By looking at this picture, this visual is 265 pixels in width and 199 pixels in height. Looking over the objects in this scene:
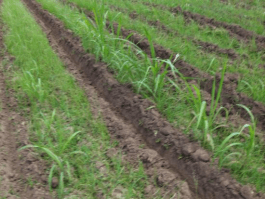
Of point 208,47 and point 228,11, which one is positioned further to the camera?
point 228,11

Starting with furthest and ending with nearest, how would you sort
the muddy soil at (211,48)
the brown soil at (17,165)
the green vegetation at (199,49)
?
the muddy soil at (211,48), the green vegetation at (199,49), the brown soil at (17,165)

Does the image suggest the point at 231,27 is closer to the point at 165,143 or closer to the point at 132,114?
the point at 132,114

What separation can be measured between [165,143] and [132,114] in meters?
0.55

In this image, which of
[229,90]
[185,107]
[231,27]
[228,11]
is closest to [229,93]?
[229,90]

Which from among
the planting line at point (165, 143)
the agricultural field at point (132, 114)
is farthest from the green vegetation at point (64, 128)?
the planting line at point (165, 143)

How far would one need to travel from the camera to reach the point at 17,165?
87.6 inches

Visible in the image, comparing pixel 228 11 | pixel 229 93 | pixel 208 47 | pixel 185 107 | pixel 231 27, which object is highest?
pixel 228 11

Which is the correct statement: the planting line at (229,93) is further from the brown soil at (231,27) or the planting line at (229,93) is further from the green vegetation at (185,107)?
the brown soil at (231,27)

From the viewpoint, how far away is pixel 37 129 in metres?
2.59

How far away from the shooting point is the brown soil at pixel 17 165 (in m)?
2.01

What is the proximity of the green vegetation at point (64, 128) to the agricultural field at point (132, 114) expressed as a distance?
0.04ft

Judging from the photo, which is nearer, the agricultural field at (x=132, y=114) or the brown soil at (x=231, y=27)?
the agricultural field at (x=132, y=114)

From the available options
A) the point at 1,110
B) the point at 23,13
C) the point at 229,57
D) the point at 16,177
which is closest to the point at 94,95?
the point at 1,110

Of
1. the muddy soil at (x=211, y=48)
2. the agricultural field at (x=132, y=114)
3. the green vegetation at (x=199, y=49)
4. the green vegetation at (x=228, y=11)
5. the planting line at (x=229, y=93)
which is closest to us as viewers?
the agricultural field at (x=132, y=114)
